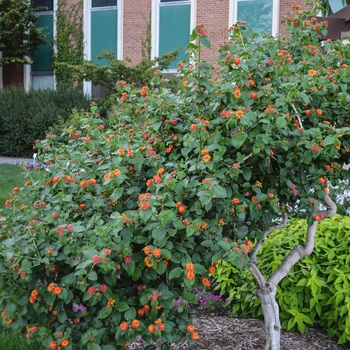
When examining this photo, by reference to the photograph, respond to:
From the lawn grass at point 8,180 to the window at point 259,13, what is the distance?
798cm

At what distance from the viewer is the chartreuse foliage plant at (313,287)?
325 centimetres

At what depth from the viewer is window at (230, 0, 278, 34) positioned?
14734 millimetres

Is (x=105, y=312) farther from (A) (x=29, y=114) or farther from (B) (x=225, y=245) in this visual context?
(A) (x=29, y=114)

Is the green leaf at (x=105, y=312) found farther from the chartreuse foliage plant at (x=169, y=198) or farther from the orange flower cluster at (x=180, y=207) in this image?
the orange flower cluster at (x=180, y=207)

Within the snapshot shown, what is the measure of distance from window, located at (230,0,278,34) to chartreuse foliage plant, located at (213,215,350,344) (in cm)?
1196

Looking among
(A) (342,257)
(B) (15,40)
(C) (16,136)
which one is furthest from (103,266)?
(B) (15,40)

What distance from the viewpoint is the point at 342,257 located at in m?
3.40

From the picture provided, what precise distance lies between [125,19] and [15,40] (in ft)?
13.0

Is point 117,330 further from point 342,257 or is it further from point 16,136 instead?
point 16,136

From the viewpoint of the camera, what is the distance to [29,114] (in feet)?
49.8

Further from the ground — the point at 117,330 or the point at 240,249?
the point at 240,249

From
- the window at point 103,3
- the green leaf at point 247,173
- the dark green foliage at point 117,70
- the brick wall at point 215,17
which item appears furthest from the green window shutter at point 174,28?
the green leaf at point 247,173

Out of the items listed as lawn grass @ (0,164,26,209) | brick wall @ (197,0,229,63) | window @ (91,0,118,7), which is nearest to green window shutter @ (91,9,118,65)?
window @ (91,0,118,7)

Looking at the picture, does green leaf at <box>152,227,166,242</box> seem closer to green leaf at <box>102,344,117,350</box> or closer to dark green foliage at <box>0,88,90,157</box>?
green leaf at <box>102,344,117,350</box>
